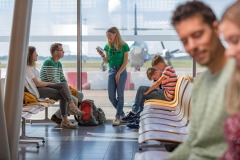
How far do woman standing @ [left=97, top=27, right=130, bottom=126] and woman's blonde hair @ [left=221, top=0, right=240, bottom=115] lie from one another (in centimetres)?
582

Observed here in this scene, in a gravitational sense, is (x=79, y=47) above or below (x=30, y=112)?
above

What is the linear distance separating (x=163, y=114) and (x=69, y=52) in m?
3.07

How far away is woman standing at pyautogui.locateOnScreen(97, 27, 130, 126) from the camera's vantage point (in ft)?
23.9

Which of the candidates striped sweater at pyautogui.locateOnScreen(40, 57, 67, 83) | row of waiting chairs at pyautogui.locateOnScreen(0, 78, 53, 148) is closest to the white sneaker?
striped sweater at pyautogui.locateOnScreen(40, 57, 67, 83)

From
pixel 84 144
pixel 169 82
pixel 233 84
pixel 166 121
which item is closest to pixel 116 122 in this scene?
pixel 169 82

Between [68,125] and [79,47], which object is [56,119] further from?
[79,47]

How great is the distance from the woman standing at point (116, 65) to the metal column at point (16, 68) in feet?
8.35

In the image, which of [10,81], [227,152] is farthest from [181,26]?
[10,81]

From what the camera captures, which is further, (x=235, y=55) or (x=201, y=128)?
(x=201, y=128)

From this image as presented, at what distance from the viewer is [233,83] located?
4.60ft

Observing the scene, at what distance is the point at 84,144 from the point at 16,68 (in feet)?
4.71

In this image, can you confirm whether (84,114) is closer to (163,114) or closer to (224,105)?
(163,114)

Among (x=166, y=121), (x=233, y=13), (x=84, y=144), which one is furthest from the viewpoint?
(x=84, y=144)

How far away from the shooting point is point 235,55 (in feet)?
4.51
